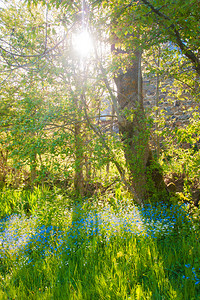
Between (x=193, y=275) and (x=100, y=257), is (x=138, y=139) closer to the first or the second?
(x=100, y=257)

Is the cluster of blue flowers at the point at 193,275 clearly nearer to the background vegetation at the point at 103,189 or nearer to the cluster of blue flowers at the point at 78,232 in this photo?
the background vegetation at the point at 103,189

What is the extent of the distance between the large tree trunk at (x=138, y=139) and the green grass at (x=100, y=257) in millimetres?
584

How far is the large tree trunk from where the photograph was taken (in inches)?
Answer: 178

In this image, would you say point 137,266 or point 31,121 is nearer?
point 137,266

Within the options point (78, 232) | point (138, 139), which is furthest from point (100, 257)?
point (138, 139)

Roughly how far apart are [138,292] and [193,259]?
979mm

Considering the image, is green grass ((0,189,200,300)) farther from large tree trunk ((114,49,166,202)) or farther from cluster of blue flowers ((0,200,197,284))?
large tree trunk ((114,49,166,202))

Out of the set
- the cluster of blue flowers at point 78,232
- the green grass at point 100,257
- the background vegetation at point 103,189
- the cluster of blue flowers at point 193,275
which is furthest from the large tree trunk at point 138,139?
the cluster of blue flowers at point 193,275

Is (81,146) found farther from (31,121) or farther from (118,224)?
(118,224)

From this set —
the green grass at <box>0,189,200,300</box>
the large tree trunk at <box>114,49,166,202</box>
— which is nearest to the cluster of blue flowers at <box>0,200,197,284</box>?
the green grass at <box>0,189,200,300</box>

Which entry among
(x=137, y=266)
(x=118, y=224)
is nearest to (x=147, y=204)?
(x=118, y=224)

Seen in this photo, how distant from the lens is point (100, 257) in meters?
2.81

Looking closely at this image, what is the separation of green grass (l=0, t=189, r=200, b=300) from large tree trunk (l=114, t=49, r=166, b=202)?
23.0 inches

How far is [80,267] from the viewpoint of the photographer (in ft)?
8.93
